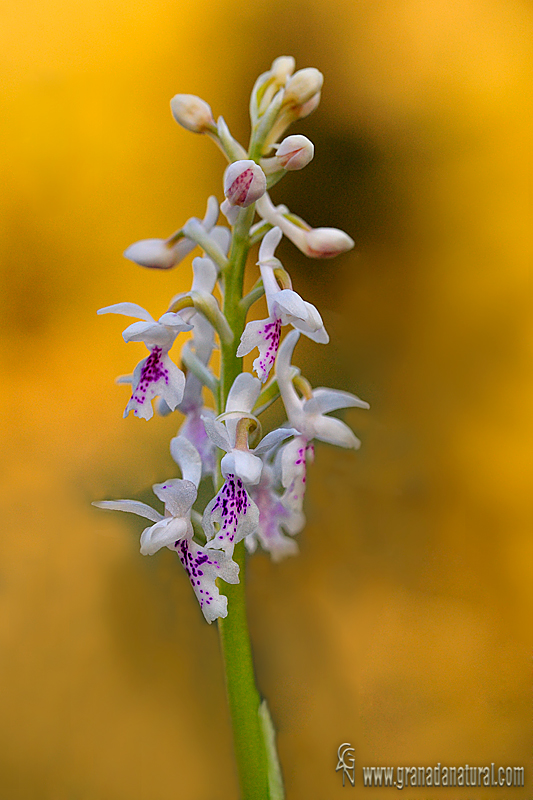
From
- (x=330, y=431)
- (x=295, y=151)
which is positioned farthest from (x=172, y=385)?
(x=295, y=151)

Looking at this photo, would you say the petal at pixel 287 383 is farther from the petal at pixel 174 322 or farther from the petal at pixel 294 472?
the petal at pixel 174 322

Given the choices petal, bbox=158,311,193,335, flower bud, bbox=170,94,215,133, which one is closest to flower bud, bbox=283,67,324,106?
flower bud, bbox=170,94,215,133

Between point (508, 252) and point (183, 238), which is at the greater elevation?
point (508, 252)

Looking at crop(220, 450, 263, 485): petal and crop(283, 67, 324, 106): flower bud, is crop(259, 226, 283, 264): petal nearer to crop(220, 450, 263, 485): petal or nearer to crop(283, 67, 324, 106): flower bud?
crop(283, 67, 324, 106): flower bud

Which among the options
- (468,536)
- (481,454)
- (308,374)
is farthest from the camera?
(308,374)

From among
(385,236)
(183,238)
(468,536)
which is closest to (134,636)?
(468,536)

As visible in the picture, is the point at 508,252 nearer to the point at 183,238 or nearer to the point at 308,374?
the point at 308,374

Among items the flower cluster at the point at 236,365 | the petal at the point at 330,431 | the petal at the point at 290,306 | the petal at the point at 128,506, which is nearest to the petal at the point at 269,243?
the flower cluster at the point at 236,365
